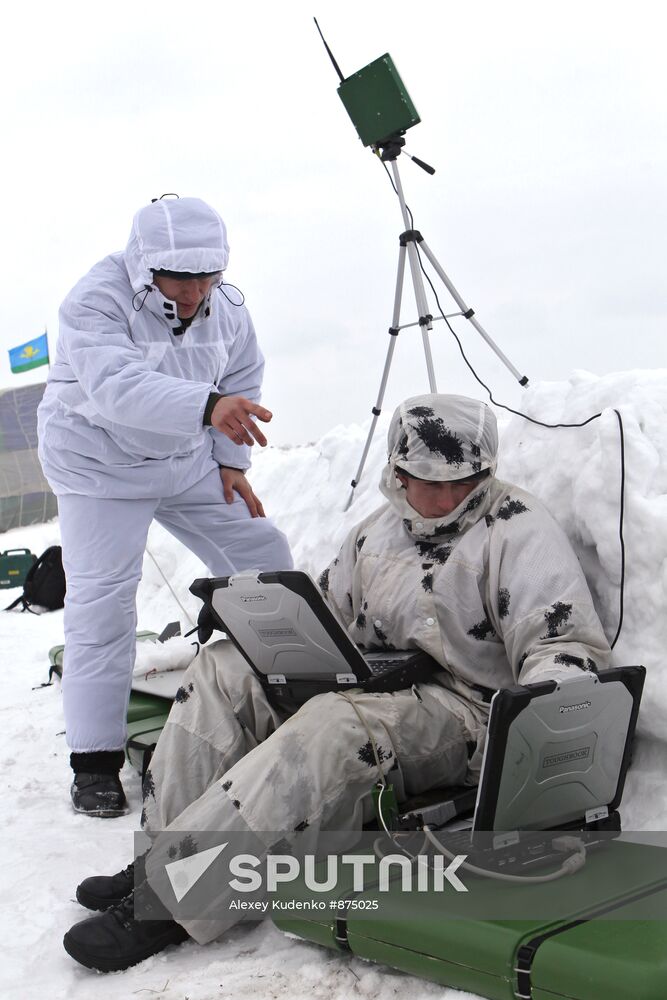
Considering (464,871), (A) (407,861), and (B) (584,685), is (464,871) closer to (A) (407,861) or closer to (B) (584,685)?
(A) (407,861)

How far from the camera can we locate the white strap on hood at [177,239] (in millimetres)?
2803

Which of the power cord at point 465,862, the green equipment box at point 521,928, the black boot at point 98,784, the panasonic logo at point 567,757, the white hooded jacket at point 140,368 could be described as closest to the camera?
the green equipment box at point 521,928

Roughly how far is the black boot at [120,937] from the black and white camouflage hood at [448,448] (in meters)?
1.01

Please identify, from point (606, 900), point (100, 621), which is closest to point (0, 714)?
point (100, 621)

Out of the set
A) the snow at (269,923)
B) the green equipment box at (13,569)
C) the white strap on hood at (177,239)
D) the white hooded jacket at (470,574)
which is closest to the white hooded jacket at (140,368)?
the white strap on hood at (177,239)

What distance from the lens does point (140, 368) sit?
2773mm

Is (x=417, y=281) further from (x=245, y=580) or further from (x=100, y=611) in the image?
(x=245, y=580)

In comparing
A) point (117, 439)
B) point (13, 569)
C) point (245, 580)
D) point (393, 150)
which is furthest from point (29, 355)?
point (245, 580)

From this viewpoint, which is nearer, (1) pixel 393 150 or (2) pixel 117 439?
(2) pixel 117 439

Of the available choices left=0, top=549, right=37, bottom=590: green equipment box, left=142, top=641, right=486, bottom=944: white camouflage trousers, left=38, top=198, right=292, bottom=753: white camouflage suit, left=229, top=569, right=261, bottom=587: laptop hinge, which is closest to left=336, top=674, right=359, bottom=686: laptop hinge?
left=142, top=641, right=486, bottom=944: white camouflage trousers

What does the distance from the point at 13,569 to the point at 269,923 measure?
272 inches

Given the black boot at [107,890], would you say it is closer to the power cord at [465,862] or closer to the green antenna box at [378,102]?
the power cord at [465,862]

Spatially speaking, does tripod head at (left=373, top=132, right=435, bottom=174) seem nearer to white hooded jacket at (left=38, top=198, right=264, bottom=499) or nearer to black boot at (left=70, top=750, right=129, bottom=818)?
white hooded jacket at (left=38, top=198, right=264, bottom=499)

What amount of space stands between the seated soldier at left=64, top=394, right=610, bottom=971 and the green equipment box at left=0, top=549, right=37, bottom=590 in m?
6.42
